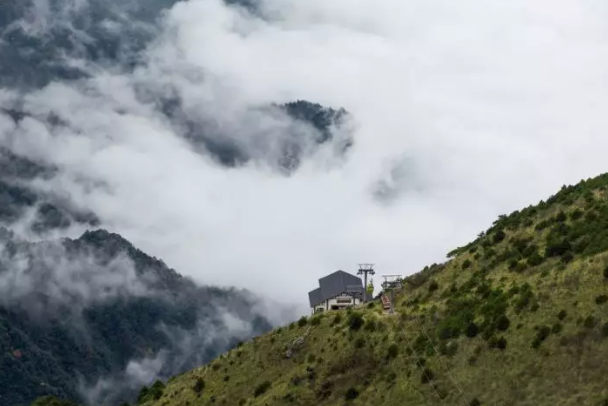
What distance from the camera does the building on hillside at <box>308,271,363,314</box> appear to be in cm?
17438

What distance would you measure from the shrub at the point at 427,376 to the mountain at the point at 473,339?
13 cm

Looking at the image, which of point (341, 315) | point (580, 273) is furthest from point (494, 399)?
point (341, 315)

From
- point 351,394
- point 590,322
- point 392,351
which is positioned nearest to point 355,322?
point 392,351

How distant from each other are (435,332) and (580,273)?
16378mm

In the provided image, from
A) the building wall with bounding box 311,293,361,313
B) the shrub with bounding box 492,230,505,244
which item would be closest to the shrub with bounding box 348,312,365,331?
the shrub with bounding box 492,230,505,244

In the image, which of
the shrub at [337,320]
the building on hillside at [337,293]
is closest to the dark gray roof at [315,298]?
the building on hillside at [337,293]

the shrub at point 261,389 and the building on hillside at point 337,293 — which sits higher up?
the building on hillside at point 337,293

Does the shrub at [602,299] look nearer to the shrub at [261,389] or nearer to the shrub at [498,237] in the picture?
the shrub at [498,237]

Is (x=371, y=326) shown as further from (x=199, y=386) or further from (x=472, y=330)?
(x=199, y=386)

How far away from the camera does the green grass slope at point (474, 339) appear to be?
248 feet

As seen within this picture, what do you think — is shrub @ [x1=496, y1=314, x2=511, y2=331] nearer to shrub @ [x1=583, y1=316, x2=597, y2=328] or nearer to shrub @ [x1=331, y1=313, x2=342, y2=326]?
shrub @ [x1=583, y1=316, x2=597, y2=328]

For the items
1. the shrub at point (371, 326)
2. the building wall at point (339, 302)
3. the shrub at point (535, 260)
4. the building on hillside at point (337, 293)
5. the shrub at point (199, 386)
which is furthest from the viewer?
the building on hillside at point (337, 293)

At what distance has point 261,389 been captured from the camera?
10369 centimetres

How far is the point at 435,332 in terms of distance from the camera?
93.2 m
